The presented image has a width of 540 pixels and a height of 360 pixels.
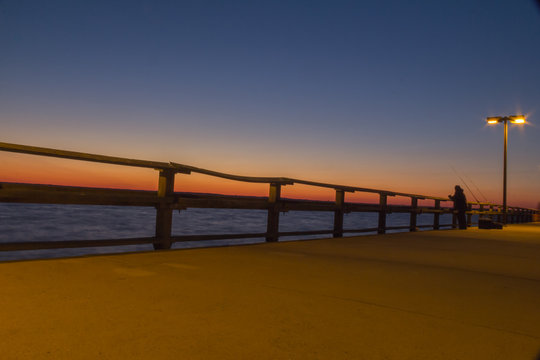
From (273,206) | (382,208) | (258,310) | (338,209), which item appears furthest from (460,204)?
(258,310)

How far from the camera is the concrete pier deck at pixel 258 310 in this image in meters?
2.35

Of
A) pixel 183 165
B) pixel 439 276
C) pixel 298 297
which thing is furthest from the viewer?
pixel 183 165

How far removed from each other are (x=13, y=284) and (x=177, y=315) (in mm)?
1698

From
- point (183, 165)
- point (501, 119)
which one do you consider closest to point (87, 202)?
point (183, 165)

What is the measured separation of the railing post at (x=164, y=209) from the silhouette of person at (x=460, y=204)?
1283cm

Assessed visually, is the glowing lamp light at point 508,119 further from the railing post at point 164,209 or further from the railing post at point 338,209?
the railing post at point 164,209

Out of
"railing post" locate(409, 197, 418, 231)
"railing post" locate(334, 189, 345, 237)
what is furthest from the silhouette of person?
"railing post" locate(334, 189, 345, 237)

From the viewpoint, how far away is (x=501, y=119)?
2044 cm

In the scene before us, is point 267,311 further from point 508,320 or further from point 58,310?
point 508,320

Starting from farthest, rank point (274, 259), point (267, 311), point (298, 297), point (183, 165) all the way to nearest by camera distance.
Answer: point (183, 165)
point (274, 259)
point (298, 297)
point (267, 311)

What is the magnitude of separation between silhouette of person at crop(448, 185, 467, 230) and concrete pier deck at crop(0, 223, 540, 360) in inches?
448

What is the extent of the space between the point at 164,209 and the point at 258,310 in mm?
3451

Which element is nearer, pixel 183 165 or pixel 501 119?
pixel 183 165

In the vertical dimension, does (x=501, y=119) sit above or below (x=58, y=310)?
above
